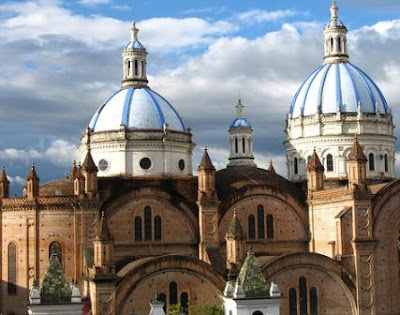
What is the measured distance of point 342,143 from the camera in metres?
75.1

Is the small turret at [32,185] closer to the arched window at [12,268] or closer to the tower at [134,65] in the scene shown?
the arched window at [12,268]

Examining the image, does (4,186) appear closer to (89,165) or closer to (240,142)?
(89,165)

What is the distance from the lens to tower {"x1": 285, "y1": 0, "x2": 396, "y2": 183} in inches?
2958

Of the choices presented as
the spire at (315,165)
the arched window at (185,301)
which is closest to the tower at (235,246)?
the arched window at (185,301)

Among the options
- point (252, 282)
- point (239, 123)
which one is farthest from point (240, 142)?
point (252, 282)

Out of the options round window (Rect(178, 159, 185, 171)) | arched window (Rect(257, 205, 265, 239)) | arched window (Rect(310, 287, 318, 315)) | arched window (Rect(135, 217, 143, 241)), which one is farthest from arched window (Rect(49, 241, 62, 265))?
arched window (Rect(310, 287, 318, 315))

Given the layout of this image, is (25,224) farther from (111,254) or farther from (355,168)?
(355,168)

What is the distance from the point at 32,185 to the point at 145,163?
9.46 metres

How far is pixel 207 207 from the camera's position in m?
65.6

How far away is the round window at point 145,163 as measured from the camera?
69125 mm

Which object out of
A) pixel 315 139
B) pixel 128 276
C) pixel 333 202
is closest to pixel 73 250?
pixel 128 276

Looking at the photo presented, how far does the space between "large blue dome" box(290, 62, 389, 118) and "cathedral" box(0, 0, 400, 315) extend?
712 centimetres

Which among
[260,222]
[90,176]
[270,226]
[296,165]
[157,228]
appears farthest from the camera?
[296,165]

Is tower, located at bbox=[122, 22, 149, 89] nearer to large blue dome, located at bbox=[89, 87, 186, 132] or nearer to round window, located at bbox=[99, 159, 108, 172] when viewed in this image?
large blue dome, located at bbox=[89, 87, 186, 132]
